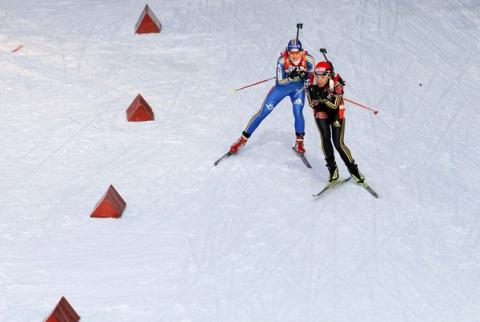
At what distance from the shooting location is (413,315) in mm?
6770

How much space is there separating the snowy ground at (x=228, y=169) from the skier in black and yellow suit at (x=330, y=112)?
0.92 feet

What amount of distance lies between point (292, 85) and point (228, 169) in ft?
3.72

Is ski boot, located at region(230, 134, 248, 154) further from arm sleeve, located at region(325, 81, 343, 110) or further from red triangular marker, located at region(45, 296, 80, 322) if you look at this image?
red triangular marker, located at region(45, 296, 80, 322)

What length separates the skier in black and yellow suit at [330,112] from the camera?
26.1 ft

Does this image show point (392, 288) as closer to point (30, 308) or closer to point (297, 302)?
point (297, 302)

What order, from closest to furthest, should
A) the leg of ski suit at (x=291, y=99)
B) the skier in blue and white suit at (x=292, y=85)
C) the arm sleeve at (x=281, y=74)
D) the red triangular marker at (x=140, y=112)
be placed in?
the skier in blue and white suit at (x=292, y=85)
the arm sleeve at (x=281, y=74)
the leg of ski suit at (x=291, y=99)
the red triangular marker at (x=140, y=112)

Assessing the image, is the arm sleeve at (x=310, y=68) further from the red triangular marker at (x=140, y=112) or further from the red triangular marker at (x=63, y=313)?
the red triangular marker at (x=63, y=313)

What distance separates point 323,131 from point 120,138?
2.58 meters

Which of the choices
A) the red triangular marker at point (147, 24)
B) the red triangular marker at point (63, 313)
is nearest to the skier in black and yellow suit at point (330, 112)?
the red triangular marker at point (63, 313)

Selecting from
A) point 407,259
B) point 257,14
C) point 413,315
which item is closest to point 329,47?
point 257,14

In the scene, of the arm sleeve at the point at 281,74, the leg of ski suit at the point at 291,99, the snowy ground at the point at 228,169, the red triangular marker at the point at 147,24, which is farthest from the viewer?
the red triangular marker at the point at 147,24

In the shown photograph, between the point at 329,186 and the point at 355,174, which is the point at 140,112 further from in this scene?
the point at 355,174

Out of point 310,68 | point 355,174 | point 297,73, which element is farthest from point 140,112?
point 355,174

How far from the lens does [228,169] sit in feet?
29.5
